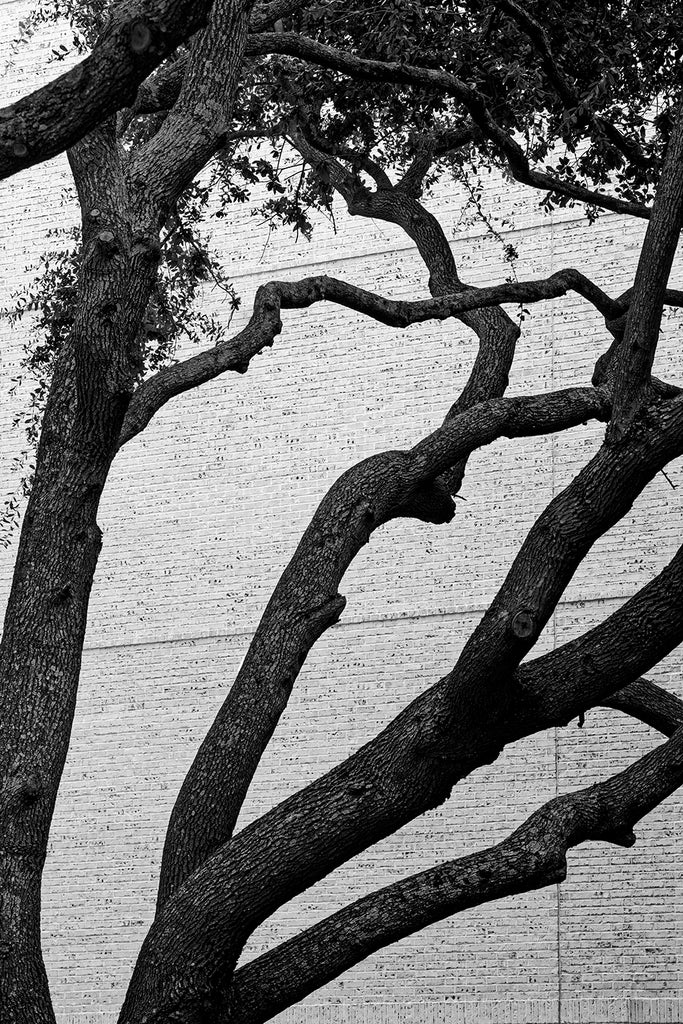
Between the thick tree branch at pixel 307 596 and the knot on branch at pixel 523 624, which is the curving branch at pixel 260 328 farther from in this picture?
the knot on branch at pixel 523 624

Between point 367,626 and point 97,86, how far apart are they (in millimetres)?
6851

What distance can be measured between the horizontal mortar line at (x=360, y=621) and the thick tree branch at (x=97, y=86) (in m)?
6.46

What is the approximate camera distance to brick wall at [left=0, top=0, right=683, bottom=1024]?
885 centimetres

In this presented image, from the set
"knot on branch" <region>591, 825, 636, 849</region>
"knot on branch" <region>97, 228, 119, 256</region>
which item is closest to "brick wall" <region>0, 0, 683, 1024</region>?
"knot on branch" <region>591, 825, 636, 849</region>

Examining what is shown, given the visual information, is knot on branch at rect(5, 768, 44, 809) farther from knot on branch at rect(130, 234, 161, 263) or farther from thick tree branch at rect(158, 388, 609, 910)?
knot on branch at rect(130, 234, 161, 263)

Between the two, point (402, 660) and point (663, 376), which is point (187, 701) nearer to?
point (402, 660)

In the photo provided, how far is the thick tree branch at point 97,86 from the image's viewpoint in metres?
2.96

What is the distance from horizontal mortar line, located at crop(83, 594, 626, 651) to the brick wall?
0.04 feet

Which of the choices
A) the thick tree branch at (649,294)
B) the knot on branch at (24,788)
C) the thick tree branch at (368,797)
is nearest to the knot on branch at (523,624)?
the thick tree branch at (368,797)

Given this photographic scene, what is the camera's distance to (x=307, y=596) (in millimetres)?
4188

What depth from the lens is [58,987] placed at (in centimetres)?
979

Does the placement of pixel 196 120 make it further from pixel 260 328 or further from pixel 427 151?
pixel 427 151

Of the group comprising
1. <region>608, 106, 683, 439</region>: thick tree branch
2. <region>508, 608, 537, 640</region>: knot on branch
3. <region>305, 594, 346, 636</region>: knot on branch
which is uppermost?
<region>608, 106, 683, 439</region>: thick tree branch

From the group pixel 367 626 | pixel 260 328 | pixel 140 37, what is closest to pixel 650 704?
pixel 260 328
